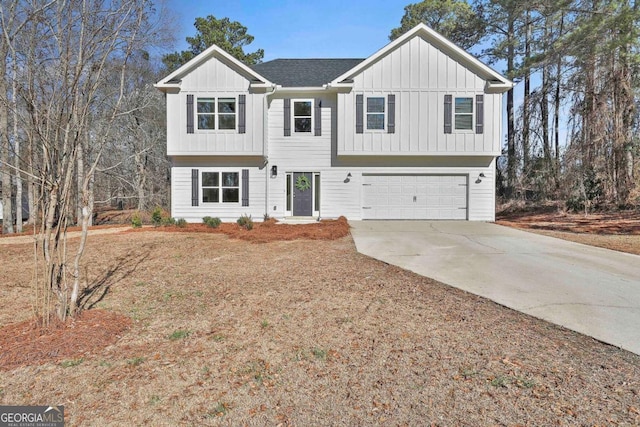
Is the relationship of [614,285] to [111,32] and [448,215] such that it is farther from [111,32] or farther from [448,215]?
[448,215]

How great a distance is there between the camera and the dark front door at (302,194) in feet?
48.7

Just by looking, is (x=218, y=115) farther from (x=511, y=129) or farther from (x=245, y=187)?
(x=511, y=129)

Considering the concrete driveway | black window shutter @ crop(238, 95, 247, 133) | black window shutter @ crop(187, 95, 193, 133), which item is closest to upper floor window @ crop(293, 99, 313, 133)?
black window shutter @ crop(238, 95, 247, 133)

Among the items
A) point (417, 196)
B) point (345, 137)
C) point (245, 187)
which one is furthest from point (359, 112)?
point (245, 187)

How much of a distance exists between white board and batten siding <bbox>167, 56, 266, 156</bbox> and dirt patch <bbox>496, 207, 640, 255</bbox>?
10.8 metres

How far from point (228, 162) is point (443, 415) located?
43.5 feet

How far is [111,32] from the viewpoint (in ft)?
13.7

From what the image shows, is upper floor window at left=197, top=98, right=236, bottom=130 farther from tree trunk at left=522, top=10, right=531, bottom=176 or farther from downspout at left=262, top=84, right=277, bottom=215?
tree trunk at left=522, top=10, right=531, bottom=176

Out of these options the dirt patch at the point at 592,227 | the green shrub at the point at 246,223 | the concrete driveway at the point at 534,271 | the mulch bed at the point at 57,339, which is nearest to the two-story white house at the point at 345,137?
the green shrub at the point at 246,223

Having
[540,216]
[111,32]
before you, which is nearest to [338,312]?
[111,32]

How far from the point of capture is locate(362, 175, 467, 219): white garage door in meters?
14.6

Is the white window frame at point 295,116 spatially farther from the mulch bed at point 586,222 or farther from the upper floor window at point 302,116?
the mulch bed at point 586,222

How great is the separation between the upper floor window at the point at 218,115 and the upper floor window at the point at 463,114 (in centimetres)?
856

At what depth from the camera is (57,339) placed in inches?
143
